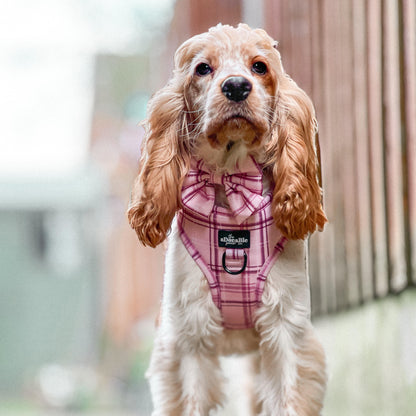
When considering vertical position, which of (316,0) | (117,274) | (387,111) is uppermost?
(316,0)

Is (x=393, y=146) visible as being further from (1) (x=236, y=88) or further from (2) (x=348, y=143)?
(1) (x=236, y=88)

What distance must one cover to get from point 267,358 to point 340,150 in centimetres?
58

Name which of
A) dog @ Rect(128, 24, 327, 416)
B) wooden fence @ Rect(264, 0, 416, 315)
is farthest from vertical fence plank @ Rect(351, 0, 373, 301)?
dog @ Rect(128, 24, 327, 416)

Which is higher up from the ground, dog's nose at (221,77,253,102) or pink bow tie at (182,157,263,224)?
dog's nose at (221,77,253,102)

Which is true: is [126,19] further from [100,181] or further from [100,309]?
[100,309]

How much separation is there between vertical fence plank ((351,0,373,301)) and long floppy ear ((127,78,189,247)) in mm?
565

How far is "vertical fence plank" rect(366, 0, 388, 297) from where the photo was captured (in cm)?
113

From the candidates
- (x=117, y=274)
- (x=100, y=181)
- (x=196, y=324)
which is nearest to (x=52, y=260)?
(x=100, y=181)

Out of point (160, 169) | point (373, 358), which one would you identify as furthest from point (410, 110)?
point (160, 169)

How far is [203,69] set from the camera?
0.69 meters

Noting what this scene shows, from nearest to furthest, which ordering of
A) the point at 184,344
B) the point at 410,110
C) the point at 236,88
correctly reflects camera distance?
the point at 236,88
the point at 184,344
the point at 410,110

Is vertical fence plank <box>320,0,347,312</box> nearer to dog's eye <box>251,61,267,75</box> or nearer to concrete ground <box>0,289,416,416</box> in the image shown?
concrete ground <box>0,289,416,416</box>

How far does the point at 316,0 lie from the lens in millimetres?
1116

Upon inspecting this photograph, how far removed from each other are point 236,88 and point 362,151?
634 mm
